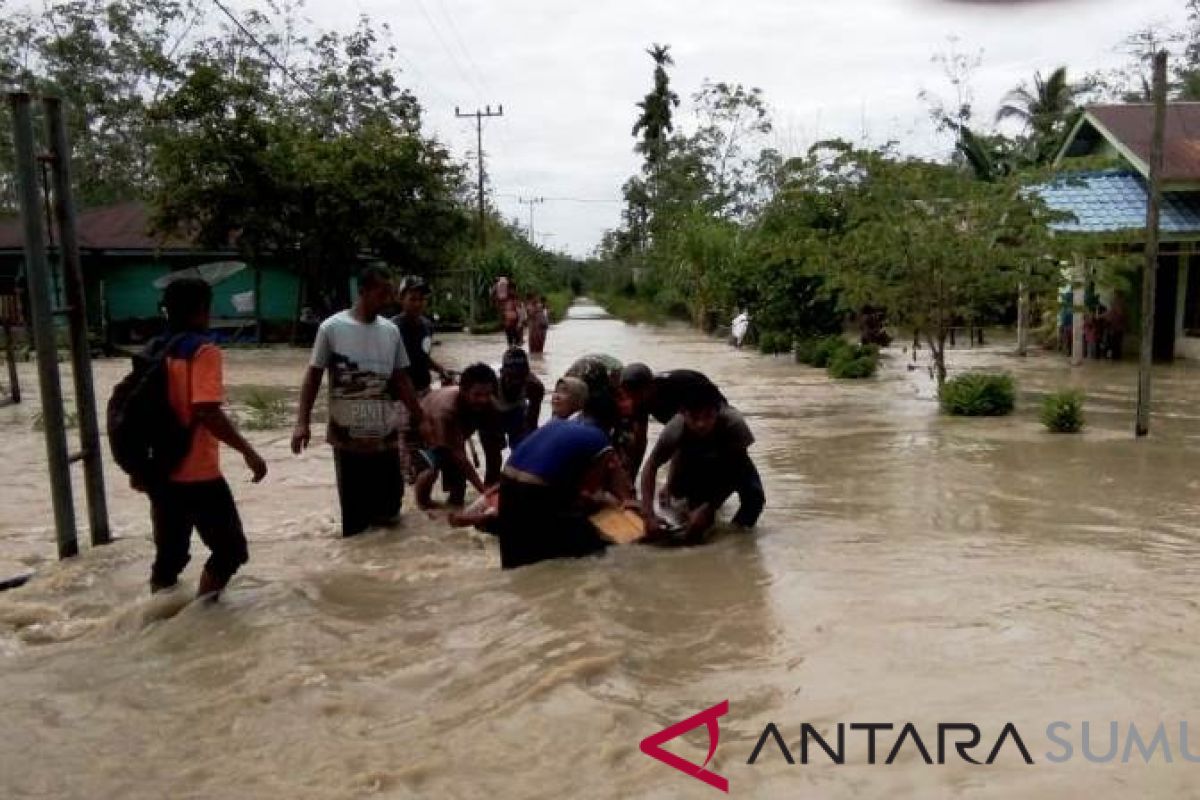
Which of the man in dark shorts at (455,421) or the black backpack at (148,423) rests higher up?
the black backpack at (148,423)

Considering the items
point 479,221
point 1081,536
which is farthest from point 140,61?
point 1081,536

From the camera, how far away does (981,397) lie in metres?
12.4

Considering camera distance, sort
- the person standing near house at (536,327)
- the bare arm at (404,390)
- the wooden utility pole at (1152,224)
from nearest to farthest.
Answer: the bare arm at (404,390)
the wooden utility pole at (1152,224)
the person standing near house at (536,327)

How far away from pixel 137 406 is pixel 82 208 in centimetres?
3592

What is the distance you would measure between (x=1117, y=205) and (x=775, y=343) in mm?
7123

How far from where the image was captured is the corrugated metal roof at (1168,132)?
17531 mm

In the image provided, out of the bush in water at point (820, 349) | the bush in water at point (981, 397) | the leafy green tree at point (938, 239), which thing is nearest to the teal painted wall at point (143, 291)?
the bush in water at point (820, 349)

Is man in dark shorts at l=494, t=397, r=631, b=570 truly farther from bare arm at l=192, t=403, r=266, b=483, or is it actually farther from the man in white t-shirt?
bare arm at l=192, t=403, r=266, b=483

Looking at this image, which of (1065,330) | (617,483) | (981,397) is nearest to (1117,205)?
(1065,330)

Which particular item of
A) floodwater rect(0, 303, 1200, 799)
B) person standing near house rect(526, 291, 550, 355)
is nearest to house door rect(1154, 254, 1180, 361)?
person standing near house rect(526, 291, 550, 355)

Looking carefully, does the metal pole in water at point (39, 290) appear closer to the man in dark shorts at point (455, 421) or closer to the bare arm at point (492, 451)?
the man in dark shorts at point (455, 421)

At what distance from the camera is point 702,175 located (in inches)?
1794

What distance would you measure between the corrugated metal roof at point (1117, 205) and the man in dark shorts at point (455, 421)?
512 inches

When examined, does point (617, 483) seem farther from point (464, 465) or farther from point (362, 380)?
point (362, 380)
